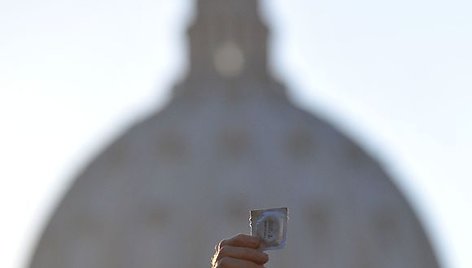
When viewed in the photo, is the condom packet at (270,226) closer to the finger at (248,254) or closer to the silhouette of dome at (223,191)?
the finger at (248,254)

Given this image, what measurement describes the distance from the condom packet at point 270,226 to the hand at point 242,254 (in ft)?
0.11

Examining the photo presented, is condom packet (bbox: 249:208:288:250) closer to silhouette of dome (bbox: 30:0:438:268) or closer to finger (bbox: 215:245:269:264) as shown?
finger (bbox: 215:245:269:264)

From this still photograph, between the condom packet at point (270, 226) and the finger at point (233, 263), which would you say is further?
the finger at point (233, 263)

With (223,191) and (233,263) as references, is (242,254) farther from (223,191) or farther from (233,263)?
(223,191)

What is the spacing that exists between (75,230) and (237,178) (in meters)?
7.36

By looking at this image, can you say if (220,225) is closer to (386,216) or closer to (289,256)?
(289,256)

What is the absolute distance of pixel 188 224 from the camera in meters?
71.8

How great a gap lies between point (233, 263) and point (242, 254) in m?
0.04

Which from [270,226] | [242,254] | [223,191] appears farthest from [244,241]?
[223,191]

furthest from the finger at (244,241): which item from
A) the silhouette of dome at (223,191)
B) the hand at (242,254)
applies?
the silhouette of dome at (223,191)

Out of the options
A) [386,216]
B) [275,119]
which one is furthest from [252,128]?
[386,216]

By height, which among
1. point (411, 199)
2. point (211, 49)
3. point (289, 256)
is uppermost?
point (211, 49)

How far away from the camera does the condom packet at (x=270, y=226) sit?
22.4 feet

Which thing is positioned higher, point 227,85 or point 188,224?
point 227,85
